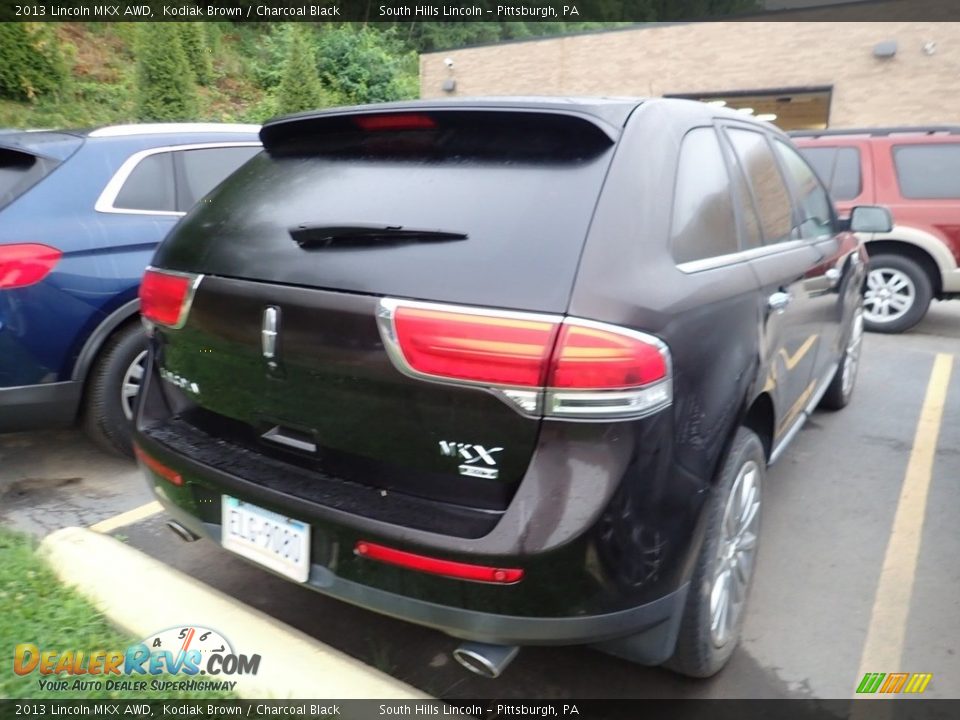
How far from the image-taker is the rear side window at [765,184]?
2805mm

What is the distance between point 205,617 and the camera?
2.32 m

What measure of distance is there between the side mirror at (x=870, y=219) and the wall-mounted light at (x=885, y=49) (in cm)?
1255

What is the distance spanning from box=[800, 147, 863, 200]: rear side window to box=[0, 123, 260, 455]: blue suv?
585 centimetres

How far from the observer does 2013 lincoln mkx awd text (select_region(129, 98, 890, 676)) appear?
1.73m

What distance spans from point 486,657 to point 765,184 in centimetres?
217

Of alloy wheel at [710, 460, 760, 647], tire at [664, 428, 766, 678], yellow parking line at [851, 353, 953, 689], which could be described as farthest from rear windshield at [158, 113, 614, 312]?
yellow parking line at [851, 353, 953, 689]

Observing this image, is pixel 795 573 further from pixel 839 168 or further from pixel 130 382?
pixel 839 168

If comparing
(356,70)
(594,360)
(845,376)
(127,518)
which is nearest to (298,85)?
(356,70)

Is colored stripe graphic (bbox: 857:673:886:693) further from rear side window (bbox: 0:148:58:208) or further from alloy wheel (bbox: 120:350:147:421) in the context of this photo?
rear side window (bbox: 0:148:58:208)

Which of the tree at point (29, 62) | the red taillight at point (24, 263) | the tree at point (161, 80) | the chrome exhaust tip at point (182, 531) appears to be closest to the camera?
the chrome exhaust tip at point (182, 531)

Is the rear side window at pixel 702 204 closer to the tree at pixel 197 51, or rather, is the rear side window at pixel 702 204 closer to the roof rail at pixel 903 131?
the roof rail at pixel 903 131

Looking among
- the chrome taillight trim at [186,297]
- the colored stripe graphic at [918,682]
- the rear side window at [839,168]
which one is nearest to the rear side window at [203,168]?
the chrome taillight trim at [186,297]

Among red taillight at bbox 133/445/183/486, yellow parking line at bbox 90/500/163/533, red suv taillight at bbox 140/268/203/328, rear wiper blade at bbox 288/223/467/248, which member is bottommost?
yellow parking line at bbox 90/500/163/533

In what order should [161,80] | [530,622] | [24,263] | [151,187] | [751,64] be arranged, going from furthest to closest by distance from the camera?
[161,80] → [751,64] → [151,187] → [24,263] → [530,622]
